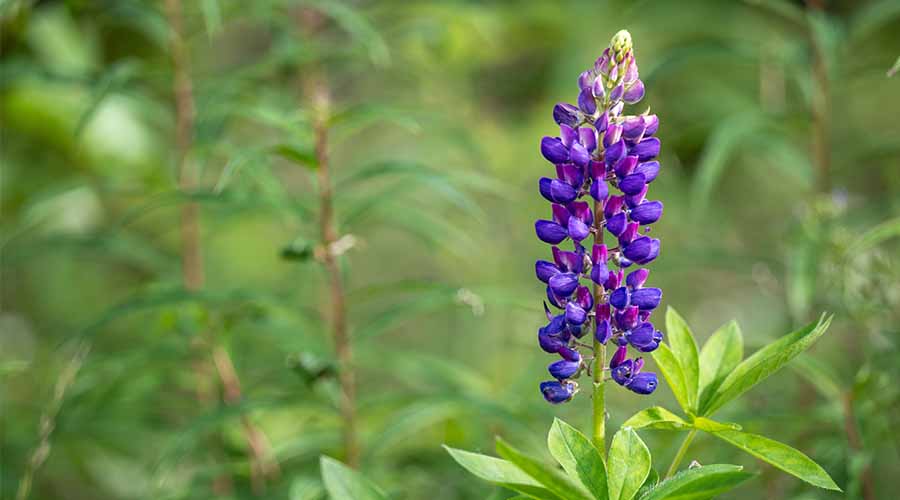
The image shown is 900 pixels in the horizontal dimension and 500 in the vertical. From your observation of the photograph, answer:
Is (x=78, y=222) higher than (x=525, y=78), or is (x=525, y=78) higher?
(x=525, y=78)

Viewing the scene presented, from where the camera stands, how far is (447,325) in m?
5.50

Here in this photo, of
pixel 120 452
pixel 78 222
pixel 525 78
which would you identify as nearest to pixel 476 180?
pixel 120 452

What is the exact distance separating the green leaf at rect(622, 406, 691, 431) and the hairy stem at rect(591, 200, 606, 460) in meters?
0.05

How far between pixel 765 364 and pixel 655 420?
20cm

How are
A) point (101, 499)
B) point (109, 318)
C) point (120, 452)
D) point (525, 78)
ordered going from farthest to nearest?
point (525, 78)
point (101, 499)
point (120, 452)
point (109, 318)

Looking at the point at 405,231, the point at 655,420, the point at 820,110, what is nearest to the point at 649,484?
the point at 655,420

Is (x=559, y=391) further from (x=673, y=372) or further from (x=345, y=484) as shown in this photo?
(x=345, y=484)

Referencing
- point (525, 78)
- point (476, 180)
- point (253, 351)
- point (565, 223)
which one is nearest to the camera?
point (565, 223)

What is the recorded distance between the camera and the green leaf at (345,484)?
1.50 meters

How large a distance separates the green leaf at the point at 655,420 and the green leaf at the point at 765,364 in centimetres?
8

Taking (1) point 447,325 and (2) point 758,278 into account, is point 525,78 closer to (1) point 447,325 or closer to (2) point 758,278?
(1) point 447,325

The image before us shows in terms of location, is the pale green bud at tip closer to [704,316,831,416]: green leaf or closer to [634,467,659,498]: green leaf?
[704,316,831,416]: green leaf

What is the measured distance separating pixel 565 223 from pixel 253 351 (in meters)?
2.12

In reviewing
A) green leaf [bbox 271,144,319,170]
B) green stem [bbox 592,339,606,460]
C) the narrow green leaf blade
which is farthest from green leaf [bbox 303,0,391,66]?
the narrow green leaf blade
